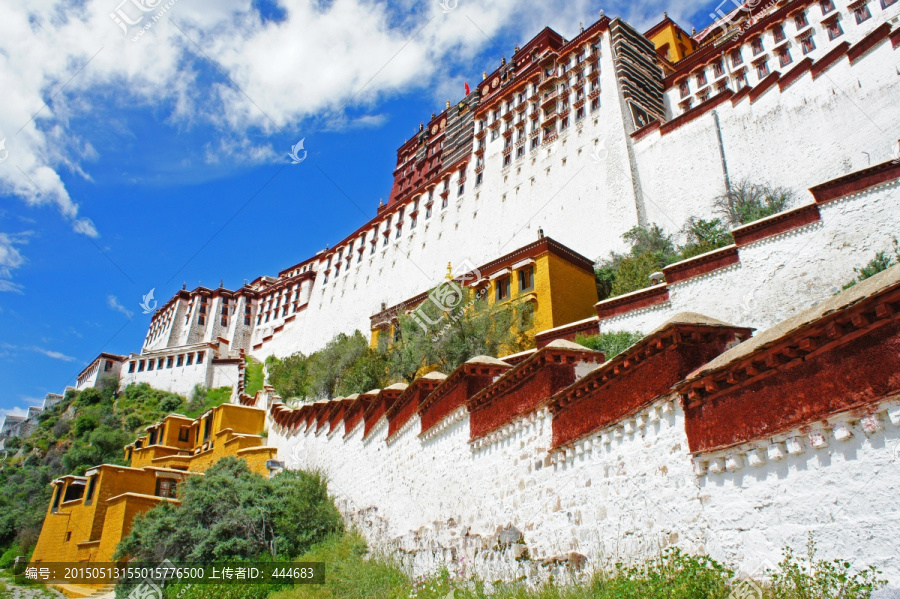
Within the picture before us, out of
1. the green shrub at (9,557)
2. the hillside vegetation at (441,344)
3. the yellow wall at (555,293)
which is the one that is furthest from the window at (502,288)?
the green shrub at (9,557)

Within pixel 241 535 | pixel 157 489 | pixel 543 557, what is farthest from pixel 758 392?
pixel 157 489

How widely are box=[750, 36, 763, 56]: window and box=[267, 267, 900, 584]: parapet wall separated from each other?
24.8 metres

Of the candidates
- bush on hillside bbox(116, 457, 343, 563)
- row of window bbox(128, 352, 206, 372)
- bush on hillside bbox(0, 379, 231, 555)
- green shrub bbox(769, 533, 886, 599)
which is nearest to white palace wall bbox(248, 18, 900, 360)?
bush on hillside bbox(116, 457, 343, 563)

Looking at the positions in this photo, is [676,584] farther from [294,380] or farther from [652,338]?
[294,380]

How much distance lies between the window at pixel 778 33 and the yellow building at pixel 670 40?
899 centimetres

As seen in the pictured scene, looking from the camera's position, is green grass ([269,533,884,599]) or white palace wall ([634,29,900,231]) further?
white palace wall ([634,29,900,231])

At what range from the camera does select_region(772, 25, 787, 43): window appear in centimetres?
2512

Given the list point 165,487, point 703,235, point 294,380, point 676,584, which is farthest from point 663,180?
point 676,584

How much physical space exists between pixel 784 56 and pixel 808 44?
1082mm

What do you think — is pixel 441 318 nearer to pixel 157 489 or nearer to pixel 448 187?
pixel 157 489

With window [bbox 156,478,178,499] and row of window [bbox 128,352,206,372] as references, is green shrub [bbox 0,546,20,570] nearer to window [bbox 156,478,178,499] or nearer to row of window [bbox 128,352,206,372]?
window [bbox 156,478,178,499]

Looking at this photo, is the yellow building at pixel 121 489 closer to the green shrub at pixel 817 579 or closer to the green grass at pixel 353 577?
the green grass at pixel 353 577

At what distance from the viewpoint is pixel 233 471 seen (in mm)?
14938

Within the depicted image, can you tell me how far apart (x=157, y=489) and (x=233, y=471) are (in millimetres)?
4950
